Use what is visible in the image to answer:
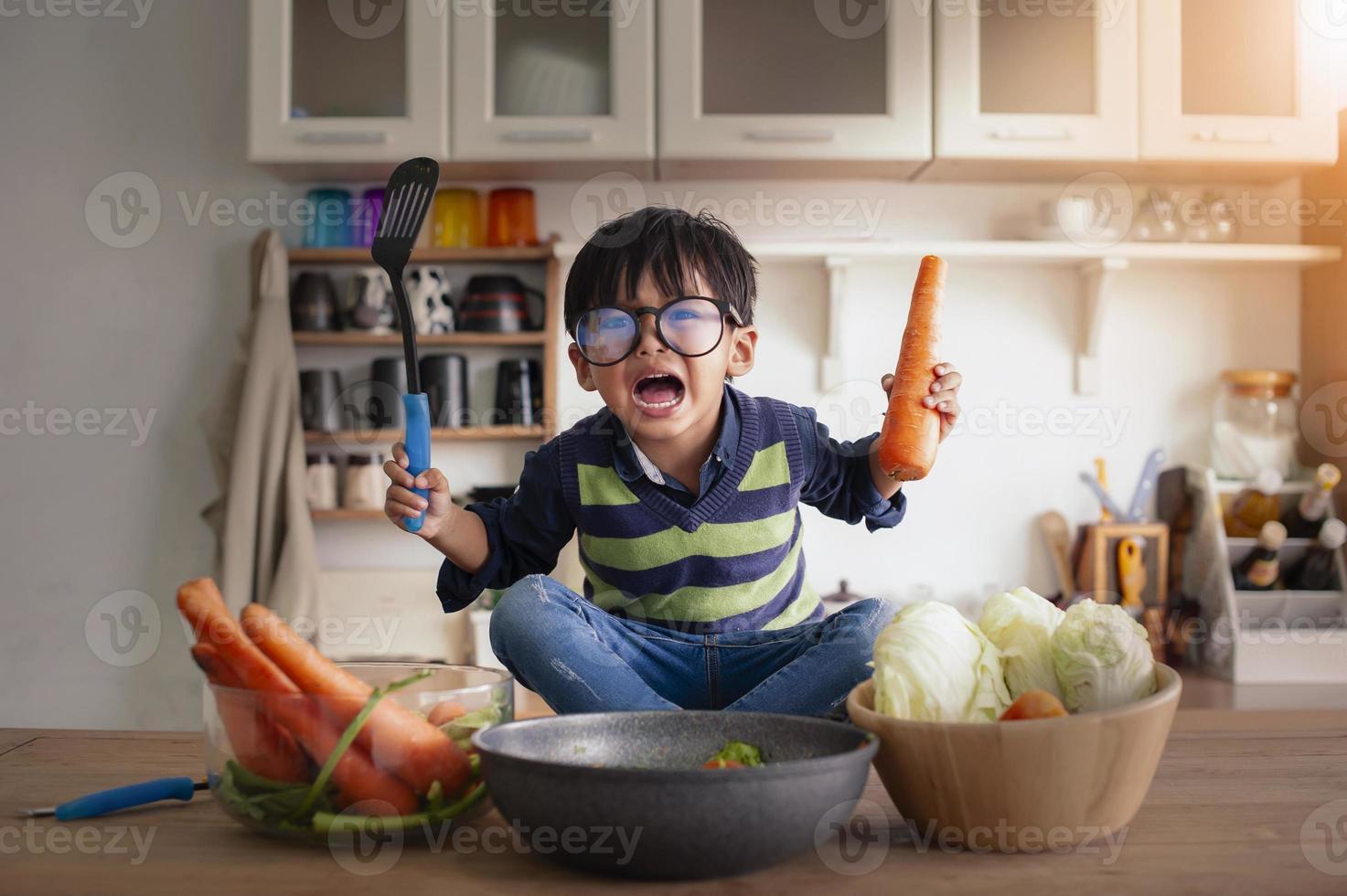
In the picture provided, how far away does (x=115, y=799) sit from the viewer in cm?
74

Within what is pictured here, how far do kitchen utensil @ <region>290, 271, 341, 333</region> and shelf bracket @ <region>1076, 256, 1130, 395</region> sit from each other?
1514 millimetres

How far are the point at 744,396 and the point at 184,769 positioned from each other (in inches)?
29.4

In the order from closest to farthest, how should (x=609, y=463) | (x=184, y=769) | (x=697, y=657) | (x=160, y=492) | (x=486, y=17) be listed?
(x=184, y=769)
(x=697, y=657)
(x=609, y=463)
(x=486, y=17)
(x=160, y=492)

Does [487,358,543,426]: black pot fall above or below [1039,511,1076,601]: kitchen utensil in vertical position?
above

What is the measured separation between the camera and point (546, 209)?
92.0 inches

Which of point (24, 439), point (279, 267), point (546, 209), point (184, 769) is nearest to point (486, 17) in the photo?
point (546, 209)

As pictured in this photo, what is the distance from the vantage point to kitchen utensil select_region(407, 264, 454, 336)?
2.24 metres

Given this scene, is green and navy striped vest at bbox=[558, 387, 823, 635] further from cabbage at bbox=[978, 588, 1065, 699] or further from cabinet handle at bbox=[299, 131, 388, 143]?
cabinet handle at bbox=[299, 131, 388, 143]

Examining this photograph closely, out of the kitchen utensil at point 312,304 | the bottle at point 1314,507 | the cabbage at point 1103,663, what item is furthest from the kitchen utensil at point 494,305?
the cabbage at point 1103,663

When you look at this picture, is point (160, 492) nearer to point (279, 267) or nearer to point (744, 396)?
point (279, 267)

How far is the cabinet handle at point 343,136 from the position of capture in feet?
6.70

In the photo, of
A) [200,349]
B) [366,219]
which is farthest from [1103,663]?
[200,349]

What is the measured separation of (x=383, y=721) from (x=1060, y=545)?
1.85 metres

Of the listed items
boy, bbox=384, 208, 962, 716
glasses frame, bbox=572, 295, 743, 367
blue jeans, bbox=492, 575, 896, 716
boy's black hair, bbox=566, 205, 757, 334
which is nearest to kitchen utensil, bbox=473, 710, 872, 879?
blue jeans, bbox=492, 575, 896, 716
